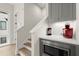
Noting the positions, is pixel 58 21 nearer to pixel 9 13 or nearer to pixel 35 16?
pixel 35 16

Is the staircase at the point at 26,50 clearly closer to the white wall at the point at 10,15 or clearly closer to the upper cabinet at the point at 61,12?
the white wall at the point at 10,15

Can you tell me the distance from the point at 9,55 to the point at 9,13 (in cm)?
53

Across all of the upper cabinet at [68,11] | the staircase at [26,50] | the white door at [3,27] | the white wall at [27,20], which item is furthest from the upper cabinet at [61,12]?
the white door at [3,27]

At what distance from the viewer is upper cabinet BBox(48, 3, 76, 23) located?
5.15 feet

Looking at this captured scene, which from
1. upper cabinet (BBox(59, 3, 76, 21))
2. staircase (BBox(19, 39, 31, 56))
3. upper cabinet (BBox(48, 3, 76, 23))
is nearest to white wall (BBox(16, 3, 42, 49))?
staircase (BBox(19, 39, 31, 56))

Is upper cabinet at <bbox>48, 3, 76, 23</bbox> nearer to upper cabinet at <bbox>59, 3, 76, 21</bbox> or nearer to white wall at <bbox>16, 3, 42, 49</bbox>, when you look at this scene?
upper cabinet at <bbox>59, 3, 76, 21</bbox>

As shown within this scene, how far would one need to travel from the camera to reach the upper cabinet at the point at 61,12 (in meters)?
1.57

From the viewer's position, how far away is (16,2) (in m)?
1.57

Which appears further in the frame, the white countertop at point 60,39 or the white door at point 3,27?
the white door at point 3,27

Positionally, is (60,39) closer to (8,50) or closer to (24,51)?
(24,51)

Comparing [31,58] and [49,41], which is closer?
[31,58]

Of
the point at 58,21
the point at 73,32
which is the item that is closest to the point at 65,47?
the point at 73,32

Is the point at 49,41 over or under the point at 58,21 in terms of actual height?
under

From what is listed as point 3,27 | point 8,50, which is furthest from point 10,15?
point 8,50
